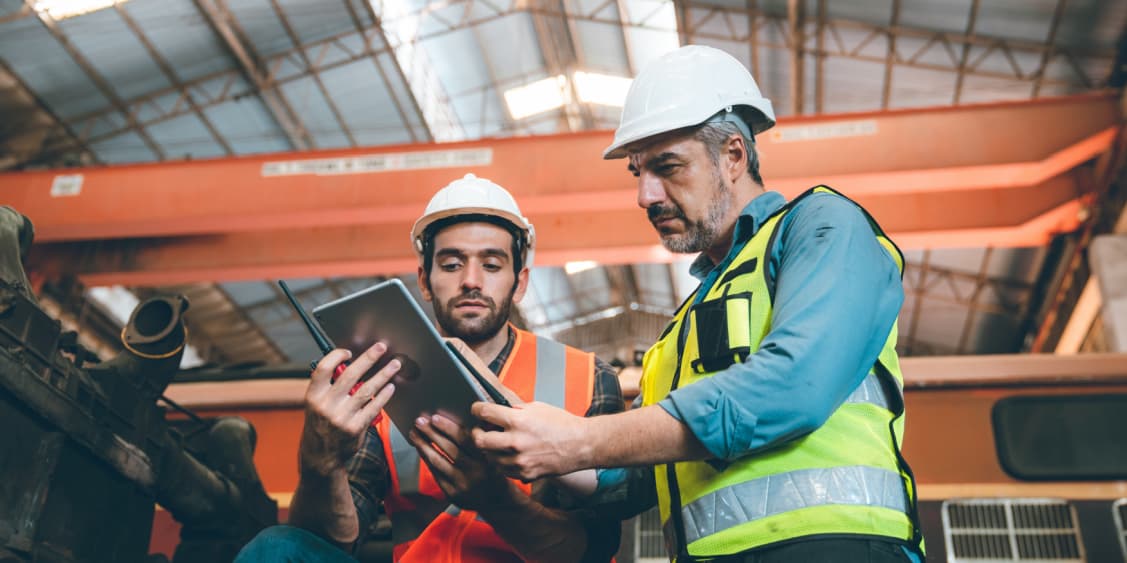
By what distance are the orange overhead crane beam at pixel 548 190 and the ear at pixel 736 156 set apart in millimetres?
5641

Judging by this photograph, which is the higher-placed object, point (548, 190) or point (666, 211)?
point (548, 190)

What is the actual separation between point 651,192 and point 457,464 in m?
0.82

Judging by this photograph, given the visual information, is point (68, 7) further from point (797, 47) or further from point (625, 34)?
point (797, 47)

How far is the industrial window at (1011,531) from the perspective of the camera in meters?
4.34

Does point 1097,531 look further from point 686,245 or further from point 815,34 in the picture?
point 815,34

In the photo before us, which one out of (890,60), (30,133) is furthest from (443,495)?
(30,133)

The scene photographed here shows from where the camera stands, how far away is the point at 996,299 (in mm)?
16297

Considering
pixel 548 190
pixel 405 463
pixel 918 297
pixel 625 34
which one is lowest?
pixel 405 463

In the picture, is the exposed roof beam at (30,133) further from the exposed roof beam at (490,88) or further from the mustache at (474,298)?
the mustache at (474,298)

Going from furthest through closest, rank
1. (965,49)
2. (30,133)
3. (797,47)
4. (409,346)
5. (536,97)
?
(536,97), (30,133), (797,47), (965,49), (409,346)

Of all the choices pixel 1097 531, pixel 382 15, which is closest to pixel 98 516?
pixel 1097 531

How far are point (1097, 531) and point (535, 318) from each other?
58.0 feet

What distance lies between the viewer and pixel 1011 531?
450 cm

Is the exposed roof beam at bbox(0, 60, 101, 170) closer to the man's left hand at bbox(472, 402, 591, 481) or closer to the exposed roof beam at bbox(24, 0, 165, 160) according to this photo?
the exposed roof beam at bbox(24, 0, 165, 160)
